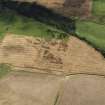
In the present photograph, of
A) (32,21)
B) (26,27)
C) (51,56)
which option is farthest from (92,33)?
(26,27)

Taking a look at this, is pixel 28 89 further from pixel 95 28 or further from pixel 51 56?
pixel 95 28

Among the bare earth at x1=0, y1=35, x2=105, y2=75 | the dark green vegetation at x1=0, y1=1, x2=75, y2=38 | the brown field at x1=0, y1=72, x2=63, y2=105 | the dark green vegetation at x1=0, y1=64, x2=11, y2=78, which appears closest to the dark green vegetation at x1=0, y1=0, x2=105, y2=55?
the dark green vegetation at x1=0, y1=1, x2=75, y2=38

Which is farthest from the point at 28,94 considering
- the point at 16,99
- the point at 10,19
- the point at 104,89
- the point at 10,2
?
the point at 10,2

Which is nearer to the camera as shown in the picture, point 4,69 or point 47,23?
point 4,69

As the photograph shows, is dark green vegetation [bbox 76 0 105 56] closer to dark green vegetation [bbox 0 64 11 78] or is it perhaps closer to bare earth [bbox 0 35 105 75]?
bare earth [bbox 0 35 105 75]

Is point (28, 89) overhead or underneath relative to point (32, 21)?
underneath

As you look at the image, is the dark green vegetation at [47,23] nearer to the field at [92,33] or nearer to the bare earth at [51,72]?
the field at [92,33]

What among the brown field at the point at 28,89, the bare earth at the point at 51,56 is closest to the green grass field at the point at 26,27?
the bare earth at the point at 51,56

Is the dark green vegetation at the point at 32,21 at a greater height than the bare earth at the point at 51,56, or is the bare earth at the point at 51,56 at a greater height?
the dark green vegetation at the point at 32,21

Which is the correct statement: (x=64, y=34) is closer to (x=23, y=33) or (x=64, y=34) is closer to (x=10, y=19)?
(x=23, y=33)
